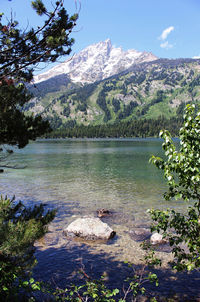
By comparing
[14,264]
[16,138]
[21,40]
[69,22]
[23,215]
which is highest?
[69,22]

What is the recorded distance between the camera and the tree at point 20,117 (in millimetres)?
9237

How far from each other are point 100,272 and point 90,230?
5.50 metres

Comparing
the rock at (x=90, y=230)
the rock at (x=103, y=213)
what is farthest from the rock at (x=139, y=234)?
the rock at (x=103, y=213)

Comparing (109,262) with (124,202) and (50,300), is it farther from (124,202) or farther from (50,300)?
(124,202)

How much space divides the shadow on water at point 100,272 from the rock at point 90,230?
1.65 meters

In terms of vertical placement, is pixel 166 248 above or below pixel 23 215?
below

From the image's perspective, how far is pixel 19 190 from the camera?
129 ft

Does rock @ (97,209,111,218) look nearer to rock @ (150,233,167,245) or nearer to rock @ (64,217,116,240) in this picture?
rock @ (64,217,116,240)

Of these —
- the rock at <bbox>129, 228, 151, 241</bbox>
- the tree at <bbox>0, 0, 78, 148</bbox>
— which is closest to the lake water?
the rock at <bbox>129, 228, 151, 241</bbox>

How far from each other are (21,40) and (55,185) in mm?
35236

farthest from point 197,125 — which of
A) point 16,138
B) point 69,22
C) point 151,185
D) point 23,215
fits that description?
point 151,185

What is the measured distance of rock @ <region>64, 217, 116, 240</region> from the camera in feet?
63.4

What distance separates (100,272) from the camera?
14359mm

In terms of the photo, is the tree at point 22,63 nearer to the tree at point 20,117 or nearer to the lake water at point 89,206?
the tree at point 20,117
